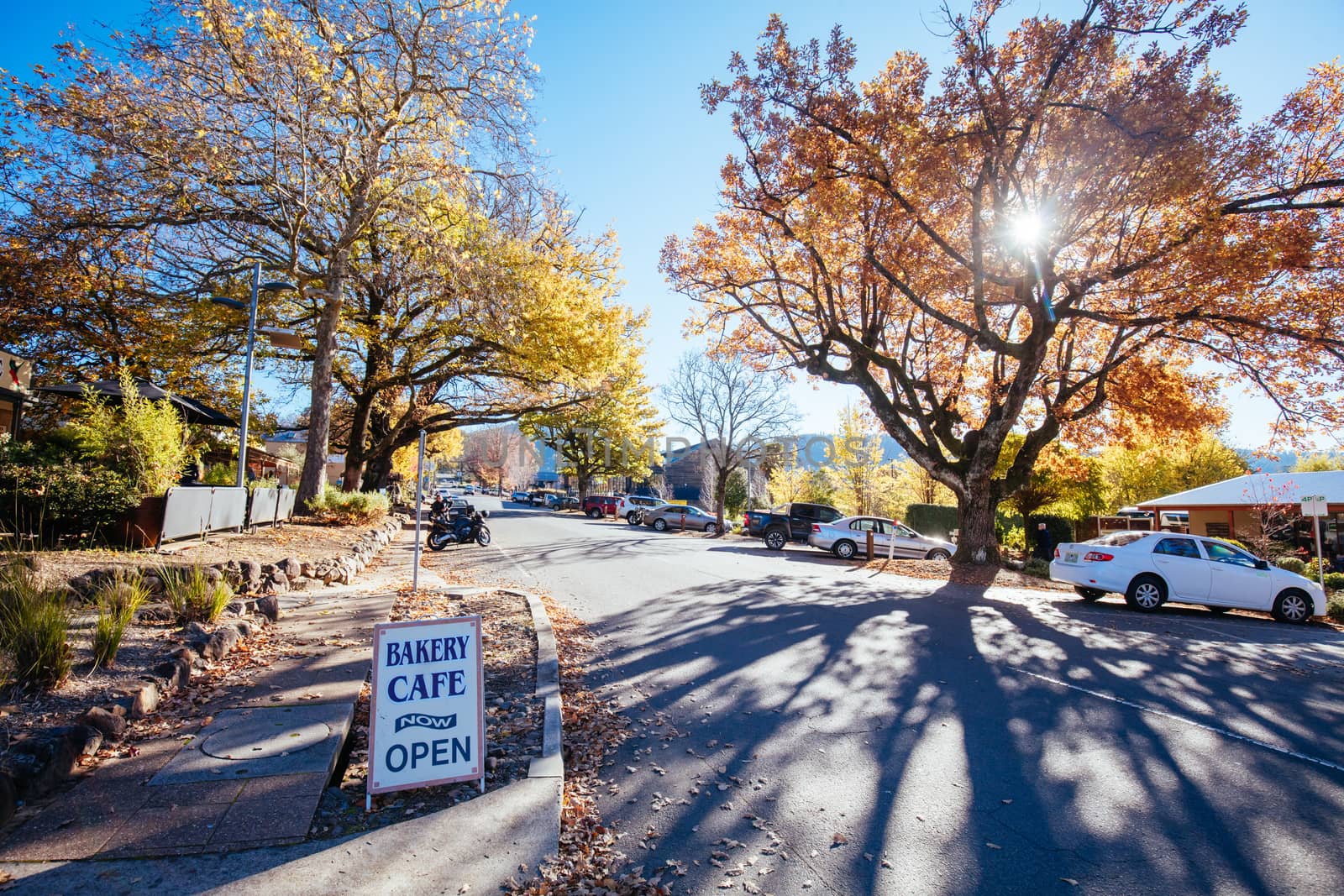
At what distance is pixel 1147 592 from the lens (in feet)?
39.9

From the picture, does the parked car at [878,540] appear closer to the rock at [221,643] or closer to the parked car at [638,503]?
the parked car at [638,503]

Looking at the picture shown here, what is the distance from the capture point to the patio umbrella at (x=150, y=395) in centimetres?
1359

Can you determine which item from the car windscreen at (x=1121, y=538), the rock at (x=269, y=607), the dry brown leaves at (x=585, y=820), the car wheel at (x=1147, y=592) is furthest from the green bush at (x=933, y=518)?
the rock at (x=269, y=607)

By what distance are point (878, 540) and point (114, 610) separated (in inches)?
770

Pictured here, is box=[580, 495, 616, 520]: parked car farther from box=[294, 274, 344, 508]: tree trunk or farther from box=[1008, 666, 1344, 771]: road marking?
box=[1008, 666, 1344, 771]: road marking

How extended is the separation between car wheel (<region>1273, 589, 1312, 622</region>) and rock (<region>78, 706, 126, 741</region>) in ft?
53.1

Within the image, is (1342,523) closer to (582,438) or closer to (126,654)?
(126,654)

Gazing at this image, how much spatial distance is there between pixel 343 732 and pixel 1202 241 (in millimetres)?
15822

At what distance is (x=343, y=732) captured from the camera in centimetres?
469

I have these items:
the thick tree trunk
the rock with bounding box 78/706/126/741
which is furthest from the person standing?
the rock with bounding box 78/706/126/741

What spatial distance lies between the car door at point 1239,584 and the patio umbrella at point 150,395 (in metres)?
19.4

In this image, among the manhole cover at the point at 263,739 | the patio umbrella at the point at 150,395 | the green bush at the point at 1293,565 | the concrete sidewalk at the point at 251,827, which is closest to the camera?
the concrete sidewalk at the point at 251,827

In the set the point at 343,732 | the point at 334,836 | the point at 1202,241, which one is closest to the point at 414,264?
the point at 343,732

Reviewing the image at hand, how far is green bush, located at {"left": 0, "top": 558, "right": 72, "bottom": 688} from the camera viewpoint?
179 inches
